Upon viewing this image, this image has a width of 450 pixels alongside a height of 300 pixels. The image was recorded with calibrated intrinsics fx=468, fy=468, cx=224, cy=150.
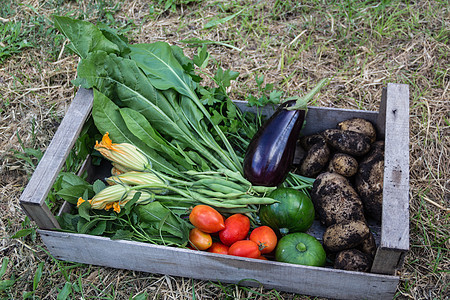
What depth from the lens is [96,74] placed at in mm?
2580

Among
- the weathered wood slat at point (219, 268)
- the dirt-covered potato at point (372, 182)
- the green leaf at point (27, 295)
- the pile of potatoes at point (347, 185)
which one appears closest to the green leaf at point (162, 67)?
the pile of potatoes at point (347, 185)

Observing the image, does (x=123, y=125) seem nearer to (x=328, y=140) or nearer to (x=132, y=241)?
(x=132, y=241)

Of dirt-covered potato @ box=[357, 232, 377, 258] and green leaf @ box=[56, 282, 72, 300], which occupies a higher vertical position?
dirt-covered potato @ box=[357, 232, 377, 258]

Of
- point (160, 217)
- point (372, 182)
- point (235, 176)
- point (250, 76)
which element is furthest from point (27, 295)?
point (250, 76)

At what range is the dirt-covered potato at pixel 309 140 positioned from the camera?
2773 mm

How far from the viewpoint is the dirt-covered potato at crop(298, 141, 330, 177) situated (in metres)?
2.69

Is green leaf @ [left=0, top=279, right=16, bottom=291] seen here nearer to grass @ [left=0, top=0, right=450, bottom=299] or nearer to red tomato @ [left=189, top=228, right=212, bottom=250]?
grass @ [left=0, top=0, right=450, bottom=299]

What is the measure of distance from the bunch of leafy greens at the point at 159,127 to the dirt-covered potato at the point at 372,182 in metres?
0.38

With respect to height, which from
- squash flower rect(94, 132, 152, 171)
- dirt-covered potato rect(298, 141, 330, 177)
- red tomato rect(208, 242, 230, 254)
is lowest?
red tomato rect(208, 242, 230, 254)

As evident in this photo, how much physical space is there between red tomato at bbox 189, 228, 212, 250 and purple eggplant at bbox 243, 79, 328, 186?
0.41 m

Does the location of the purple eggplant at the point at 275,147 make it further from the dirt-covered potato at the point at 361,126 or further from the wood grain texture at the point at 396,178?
the wood grain texture at the point at 396,178

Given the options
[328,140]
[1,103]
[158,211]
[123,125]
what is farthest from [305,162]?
[1,103]

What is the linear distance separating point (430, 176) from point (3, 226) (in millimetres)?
2734

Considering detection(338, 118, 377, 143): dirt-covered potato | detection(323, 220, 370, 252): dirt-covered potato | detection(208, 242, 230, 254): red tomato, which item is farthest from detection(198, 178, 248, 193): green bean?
detection(338, 118, 377, 143): dirt-covered potato
